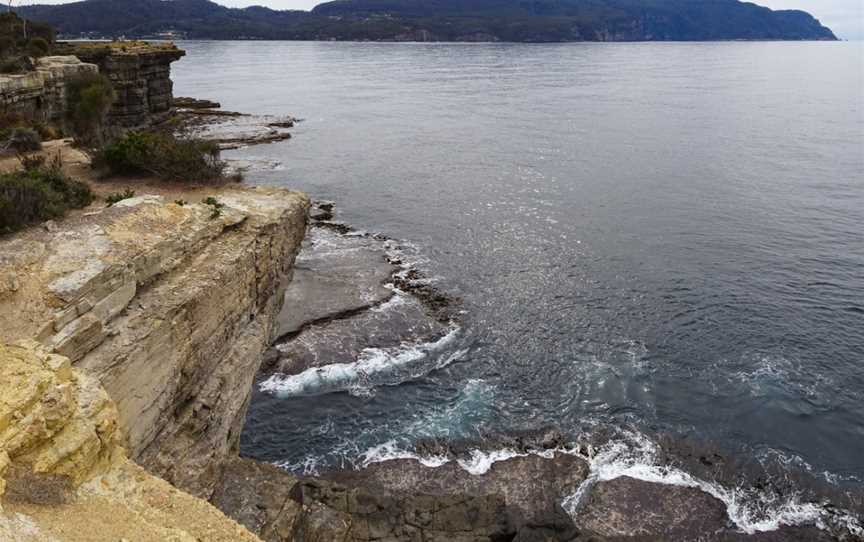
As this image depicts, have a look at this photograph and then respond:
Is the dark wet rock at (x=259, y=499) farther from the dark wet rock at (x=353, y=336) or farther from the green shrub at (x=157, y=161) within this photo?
the green shrub at (x=157, y=161)

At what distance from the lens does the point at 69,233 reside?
16.7 metres

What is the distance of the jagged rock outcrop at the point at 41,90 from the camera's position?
38.9 m

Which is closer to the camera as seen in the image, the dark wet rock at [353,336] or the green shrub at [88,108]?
the dark wet rock at [353,336]

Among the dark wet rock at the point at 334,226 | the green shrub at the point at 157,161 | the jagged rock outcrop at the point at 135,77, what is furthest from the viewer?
the jagged rock outcrop at the point at 135,77

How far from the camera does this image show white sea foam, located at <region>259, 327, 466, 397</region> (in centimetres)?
2645

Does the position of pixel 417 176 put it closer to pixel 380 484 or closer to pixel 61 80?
pixel 61 80

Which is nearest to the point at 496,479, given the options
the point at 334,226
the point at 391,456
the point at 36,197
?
the point at 391,456

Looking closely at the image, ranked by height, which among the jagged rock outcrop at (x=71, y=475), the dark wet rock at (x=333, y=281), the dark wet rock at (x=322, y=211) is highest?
the jagged rock outcrop at (x=71, y=475)

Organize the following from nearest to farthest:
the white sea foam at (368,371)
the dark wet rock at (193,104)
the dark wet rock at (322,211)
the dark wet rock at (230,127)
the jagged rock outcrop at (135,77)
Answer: the white sea foam at (368,371), the dark wet rock at (322,211), the jagged rock outcrop at (135,77), the dark wet rock at (230,127), the dark wet rock at (193,104)

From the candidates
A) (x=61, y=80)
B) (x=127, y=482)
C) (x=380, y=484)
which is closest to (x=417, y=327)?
(x=380, y=484)

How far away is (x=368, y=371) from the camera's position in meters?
27.6

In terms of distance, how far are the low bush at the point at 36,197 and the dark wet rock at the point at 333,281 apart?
35.1 ft

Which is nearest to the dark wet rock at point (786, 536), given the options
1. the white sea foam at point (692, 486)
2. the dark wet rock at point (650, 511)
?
the white sea foam at point (692, 486)

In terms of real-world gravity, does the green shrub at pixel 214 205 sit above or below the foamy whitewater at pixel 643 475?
above
